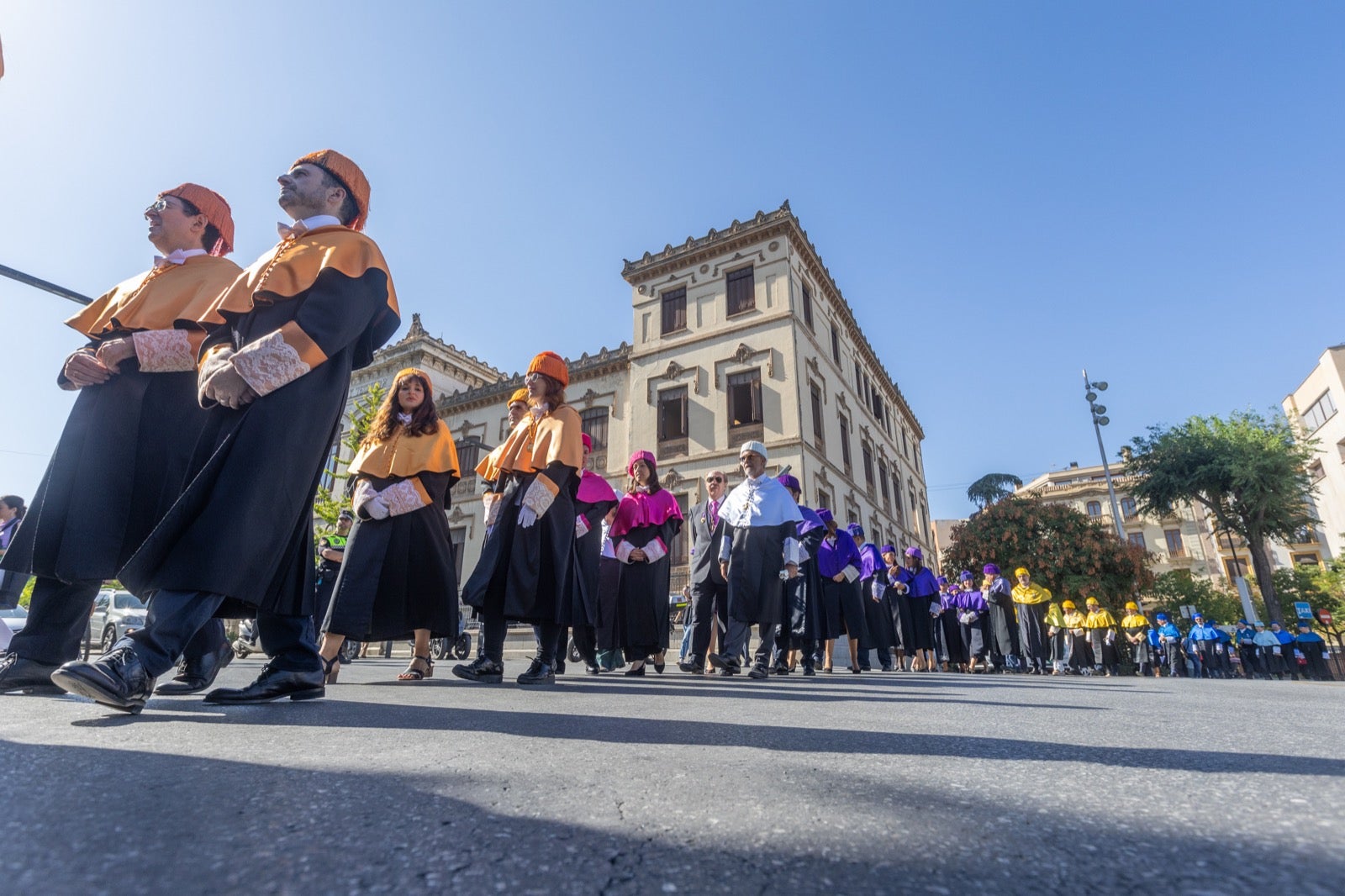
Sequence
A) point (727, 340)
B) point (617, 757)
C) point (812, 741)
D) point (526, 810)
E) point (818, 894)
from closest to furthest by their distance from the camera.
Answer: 1. point (818, 894)
2. point (526, 810)
3. point (617, 757)
4. point (812, 741)
5. point (727, 340)

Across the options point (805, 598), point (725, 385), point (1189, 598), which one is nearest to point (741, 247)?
point (725, 385)

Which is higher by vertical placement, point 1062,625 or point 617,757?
point 1062,625

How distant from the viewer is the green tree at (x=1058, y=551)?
20703mm

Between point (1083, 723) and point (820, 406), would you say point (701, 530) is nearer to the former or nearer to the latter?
point (1083, 723)

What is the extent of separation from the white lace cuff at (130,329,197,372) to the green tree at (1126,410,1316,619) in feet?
99.3

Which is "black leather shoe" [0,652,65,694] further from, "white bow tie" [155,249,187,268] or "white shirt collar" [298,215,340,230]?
"white shirt collar" [298,215,340,230]

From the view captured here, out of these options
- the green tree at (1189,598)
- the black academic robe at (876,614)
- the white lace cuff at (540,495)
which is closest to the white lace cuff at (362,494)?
the white lace cuff at (540,495)

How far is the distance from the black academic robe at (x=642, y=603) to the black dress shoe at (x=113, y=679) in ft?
14.6

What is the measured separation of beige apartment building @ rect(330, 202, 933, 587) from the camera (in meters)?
21.5

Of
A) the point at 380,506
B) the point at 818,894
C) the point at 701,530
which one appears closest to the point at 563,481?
the point at 380,506

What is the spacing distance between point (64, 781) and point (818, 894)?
4.32 ft

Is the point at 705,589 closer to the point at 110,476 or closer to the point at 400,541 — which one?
the point at 400,541

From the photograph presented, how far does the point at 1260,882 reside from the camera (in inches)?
31.7

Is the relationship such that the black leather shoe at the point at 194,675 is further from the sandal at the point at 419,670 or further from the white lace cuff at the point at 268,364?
the white lace cuff at the point at 268,364
